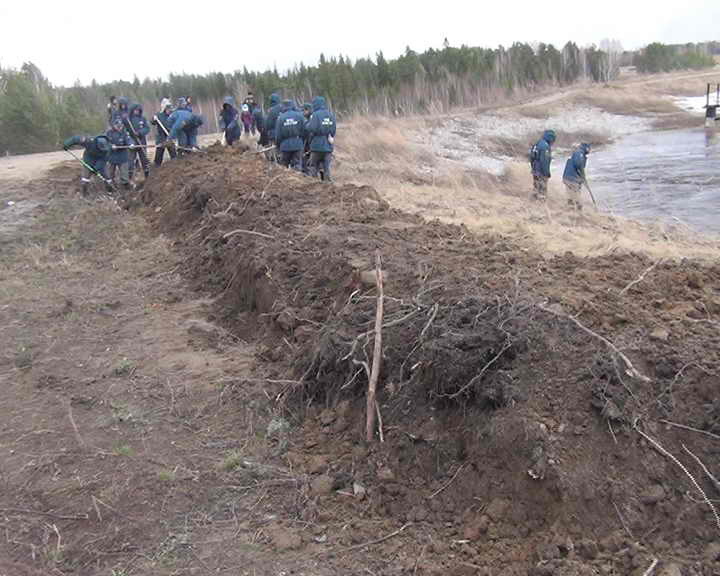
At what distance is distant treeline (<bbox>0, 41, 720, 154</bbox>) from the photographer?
23484 mm

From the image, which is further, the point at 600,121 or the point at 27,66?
the point at 600,121

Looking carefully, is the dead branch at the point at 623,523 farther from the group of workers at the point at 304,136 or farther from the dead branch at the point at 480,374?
the group of workers at the point at 304,136

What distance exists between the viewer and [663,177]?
71.1 ft

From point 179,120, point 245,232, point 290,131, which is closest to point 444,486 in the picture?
point 245,232

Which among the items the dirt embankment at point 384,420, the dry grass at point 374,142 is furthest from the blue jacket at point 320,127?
the dry grass at point 374,142

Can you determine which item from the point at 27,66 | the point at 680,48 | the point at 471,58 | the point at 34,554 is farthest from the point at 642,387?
the point at 680,48

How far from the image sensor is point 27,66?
30703mm

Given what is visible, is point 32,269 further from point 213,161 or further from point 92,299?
point 213,161

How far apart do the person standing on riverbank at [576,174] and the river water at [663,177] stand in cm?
161

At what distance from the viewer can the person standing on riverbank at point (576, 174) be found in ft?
48.1

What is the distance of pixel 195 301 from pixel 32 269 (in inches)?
126

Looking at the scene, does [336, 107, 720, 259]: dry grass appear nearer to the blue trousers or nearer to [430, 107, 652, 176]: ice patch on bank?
[430, 107, 652, 176]: ice patch on bank

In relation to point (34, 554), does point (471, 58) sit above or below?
above

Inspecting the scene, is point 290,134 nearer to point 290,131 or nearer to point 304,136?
point 290,131
